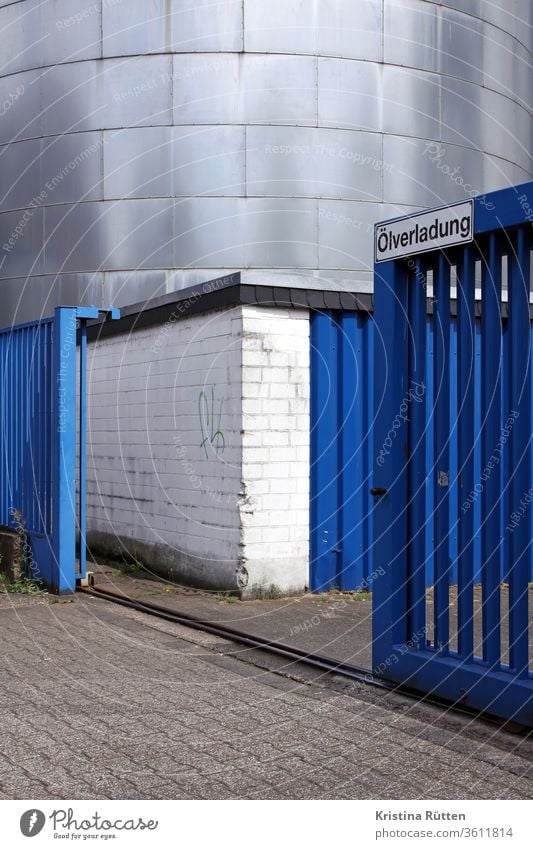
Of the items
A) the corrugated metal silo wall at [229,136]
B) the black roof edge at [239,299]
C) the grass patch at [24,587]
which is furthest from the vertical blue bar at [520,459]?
the corrugated metal silo wall at [229,136]

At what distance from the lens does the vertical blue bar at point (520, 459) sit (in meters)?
5.56

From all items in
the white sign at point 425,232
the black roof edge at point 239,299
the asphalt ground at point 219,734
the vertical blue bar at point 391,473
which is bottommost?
the asphalt ground at point 219,734

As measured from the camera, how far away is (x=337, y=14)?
1577 centimetres

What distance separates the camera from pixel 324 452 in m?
10.4

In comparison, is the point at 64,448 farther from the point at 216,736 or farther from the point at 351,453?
the point at 216,736

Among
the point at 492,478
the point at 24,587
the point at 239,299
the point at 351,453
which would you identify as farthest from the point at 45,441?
the point at 492,478

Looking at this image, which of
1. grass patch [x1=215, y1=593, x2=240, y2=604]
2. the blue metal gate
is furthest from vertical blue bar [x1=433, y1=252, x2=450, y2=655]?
grass patch [x1=215, y1=593, x2=240, y2=604]

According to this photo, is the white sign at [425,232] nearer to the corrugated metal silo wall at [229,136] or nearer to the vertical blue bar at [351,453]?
the vertical blue bar at [351,453]

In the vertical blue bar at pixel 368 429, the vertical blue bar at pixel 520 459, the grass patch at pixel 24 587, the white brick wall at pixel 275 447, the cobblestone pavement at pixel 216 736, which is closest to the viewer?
the cobblestone pavement at pixel 216 736

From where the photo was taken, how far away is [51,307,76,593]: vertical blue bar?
34.2 feet

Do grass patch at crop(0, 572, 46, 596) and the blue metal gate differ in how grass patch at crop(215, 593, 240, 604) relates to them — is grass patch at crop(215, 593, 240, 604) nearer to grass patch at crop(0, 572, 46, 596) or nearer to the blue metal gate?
grass patch at crop(0, 572, 46, 596)

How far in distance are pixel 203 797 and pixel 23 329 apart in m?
8.00

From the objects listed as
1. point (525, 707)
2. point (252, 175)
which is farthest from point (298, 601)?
point (252, 175)

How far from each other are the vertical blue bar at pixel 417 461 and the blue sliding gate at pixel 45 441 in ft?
15.9
